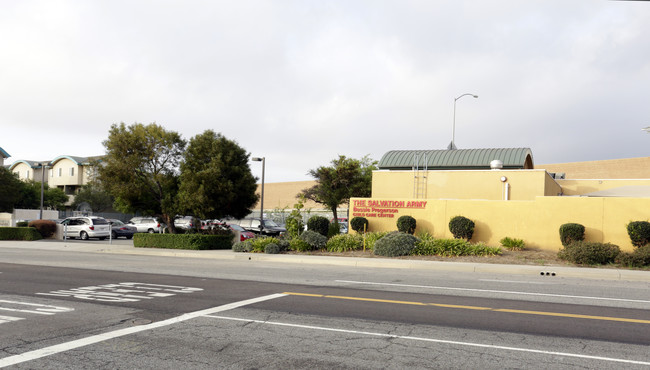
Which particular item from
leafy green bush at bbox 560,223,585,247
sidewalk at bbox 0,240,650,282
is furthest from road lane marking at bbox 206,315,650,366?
leafy green bush at bbox 560,223,585,247

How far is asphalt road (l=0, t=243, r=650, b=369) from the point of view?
6121 mm

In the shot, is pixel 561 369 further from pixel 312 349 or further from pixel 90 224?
pixel 90 224

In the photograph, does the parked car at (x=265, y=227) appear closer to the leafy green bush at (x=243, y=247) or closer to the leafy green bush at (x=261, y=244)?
the leafy green bush at (x=243, y=247)

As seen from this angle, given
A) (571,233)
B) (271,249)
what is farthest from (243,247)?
(571,233)

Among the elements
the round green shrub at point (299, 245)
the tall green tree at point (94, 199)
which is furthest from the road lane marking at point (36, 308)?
the tall green tree at point (94, 199)

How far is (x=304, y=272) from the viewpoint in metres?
16.3

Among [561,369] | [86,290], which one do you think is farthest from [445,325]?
[86,290]

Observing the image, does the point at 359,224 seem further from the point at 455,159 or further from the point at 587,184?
the point at 587,184

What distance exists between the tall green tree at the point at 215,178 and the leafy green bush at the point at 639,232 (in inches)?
671

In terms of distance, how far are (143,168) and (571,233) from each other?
66.5 ft

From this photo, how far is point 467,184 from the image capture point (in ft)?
92.4

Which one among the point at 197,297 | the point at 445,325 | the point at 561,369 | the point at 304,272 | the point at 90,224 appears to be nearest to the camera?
the point at 561,369

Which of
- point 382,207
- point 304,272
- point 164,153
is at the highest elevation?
point 164,153

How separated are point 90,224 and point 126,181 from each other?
37.8ft
